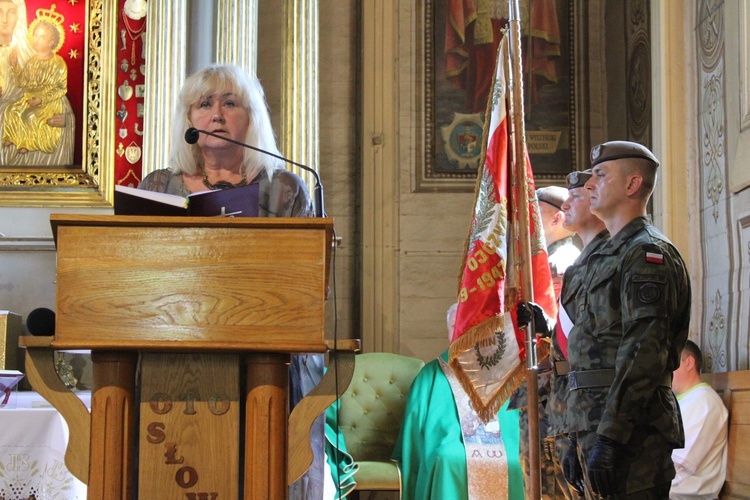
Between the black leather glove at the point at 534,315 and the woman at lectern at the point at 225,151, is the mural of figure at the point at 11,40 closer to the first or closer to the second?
the woman at lectern at the point at 225,151

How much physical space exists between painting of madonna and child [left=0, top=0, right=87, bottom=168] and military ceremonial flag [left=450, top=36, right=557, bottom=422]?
10.1ft

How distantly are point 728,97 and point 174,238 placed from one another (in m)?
4.25

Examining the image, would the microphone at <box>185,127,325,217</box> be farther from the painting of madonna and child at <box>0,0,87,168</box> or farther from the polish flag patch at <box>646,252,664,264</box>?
the painting of madonna and child at <box>0,0,87,168</box>

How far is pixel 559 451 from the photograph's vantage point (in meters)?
3.72

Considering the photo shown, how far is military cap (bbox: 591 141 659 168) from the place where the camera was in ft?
11.6

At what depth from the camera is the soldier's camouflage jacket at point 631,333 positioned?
3.10 m

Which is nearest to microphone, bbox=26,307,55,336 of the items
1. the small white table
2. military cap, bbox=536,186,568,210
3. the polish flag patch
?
the small white table

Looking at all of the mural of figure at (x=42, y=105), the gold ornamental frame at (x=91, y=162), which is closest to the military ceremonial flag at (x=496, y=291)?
the gold ornamental frame at (x=91, y=162)

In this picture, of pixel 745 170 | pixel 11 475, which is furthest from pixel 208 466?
pixel 745 170

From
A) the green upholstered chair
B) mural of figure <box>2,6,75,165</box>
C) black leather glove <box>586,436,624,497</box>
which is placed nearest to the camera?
black leather glove <box>586,436,624,497</box>

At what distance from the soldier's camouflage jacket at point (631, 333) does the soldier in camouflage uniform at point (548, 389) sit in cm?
55

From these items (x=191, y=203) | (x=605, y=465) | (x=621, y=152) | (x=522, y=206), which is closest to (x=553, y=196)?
(x=522, y=206)

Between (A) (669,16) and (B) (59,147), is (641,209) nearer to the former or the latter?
(A) (669,16)

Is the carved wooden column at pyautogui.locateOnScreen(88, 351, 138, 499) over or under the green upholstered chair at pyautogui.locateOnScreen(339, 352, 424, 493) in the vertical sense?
over
